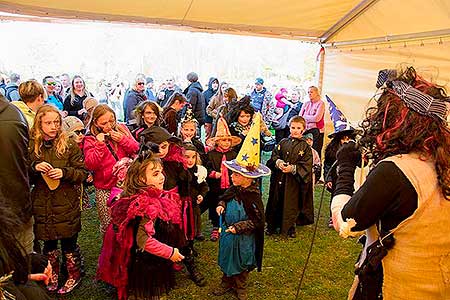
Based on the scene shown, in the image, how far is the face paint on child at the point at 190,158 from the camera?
3.48m

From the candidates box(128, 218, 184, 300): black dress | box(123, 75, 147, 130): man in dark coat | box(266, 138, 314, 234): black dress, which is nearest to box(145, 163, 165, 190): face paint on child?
box(128, 218, 184, 300): black dress

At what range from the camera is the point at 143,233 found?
7.88 feet

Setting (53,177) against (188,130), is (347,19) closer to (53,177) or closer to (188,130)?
(188,130)

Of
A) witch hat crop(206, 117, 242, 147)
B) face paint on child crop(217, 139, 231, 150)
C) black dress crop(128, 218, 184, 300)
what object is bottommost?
black dress crop(128, 218, 184, 300)

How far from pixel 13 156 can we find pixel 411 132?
2.06 m

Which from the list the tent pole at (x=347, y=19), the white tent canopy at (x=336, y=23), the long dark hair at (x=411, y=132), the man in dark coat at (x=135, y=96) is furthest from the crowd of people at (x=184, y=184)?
the man in dark coat at (x=135, y=96)

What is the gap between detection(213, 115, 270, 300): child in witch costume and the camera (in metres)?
3.00

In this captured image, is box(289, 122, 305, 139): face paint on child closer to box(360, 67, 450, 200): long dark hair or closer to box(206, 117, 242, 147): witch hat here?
box(206, 117, 242, 147): witch hat

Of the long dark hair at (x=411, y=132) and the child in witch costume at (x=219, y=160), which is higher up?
the long dark hair at (x=411, y=132)

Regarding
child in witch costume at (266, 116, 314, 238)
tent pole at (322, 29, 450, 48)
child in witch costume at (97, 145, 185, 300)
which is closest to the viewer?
child in witch costume at (97, 145, 185, 300)

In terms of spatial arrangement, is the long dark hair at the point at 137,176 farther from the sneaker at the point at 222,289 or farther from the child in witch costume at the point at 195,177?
the sneaker at the point at 222,289

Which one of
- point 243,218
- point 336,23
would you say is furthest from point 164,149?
point 336,23

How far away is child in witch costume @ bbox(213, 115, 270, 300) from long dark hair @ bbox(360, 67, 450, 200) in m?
1.50

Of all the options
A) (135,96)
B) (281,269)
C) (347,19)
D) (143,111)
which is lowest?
(281,269)
